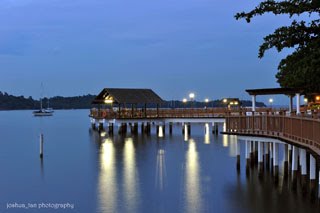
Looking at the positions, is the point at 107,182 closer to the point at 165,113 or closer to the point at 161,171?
the point at 161,171

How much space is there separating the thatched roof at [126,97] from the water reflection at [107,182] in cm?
1966

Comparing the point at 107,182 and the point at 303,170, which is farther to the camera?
the point at 107,182

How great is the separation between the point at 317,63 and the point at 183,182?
13083 millimetres

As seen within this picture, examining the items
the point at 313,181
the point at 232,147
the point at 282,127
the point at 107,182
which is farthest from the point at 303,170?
the point at 232,147

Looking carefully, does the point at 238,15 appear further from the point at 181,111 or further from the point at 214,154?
the point at 181,111

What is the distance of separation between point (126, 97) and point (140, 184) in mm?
41022

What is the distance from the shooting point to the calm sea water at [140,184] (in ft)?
83.9

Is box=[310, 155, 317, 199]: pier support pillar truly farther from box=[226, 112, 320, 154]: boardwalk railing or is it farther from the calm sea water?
box=[226, 112, 320, 154]: boardwalk railing

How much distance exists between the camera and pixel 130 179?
3325 centimetres

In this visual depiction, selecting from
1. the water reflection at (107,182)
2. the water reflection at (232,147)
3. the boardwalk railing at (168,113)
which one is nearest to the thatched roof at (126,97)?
the boardwalk railing at (168,113)

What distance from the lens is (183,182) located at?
32094mm

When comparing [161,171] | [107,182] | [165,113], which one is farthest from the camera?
[165,113]

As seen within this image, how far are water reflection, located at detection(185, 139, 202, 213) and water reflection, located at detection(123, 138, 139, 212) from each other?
2.78m

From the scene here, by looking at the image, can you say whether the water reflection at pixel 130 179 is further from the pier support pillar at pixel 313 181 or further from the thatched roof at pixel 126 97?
the thatched roof at pixel 126 97
